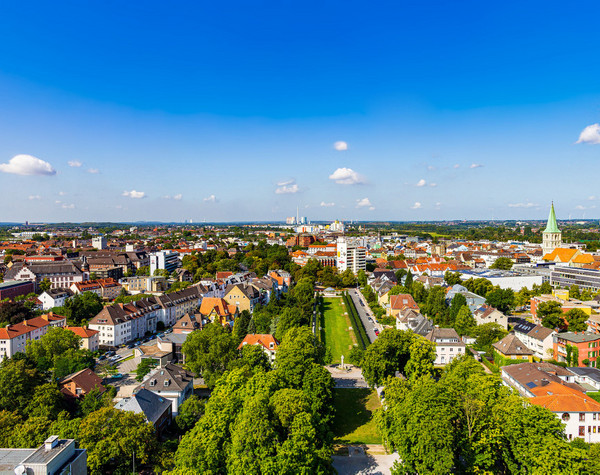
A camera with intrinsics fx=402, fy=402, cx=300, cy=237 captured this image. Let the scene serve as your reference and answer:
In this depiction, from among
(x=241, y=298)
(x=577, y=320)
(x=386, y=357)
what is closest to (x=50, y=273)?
(x=241, y=298)

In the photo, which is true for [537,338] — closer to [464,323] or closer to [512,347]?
[512,347]

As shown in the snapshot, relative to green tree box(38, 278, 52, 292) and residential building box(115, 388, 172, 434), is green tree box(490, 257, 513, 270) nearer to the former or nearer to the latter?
residential building box(115, 388, 172, 434)

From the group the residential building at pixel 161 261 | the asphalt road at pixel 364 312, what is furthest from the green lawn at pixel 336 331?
the residential building at pixel 161 261

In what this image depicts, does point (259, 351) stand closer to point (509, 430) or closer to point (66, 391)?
point (66, 391)

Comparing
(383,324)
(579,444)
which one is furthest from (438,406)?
(383,324)

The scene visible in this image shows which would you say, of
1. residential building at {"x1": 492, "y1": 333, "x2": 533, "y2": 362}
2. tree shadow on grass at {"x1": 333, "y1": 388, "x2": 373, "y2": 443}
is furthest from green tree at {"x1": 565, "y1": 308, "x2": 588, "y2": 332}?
tree shadow on grass at {"x1": 333, "y1": 388, "x2": 373, "y2": 443}
